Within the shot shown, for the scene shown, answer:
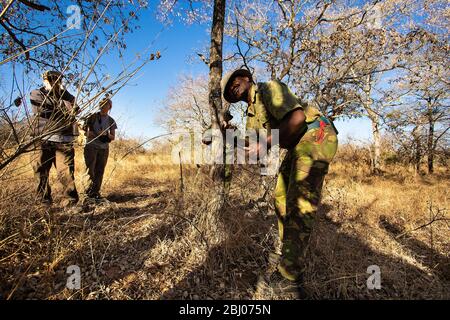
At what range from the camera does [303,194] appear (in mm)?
1857

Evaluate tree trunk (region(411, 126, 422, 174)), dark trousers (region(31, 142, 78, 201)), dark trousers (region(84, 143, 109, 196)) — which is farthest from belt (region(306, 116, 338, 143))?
tree trunk (region(411, 126, 422, 174))

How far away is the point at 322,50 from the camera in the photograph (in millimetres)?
5355

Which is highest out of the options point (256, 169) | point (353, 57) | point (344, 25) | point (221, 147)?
point (344, 25)

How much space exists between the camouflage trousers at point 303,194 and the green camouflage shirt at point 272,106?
21cm

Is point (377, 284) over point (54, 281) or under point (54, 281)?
under

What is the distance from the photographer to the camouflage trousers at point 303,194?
1.85 m

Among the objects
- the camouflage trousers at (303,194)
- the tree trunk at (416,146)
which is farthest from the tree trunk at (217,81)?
the tree trunk at (416,146)

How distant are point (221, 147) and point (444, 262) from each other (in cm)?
277

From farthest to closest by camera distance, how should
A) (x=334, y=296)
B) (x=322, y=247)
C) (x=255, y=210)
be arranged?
(x=255, y=210), (x=322, y=247), (x=334, y=296)

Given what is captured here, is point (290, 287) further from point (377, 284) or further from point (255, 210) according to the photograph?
point (255, 210)

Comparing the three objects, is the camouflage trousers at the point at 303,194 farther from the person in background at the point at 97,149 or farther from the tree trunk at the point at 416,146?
the tree trunk at the point at 416,146

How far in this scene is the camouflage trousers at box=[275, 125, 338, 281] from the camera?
1.85 metres

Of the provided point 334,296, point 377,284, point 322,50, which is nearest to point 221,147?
point 334,296
